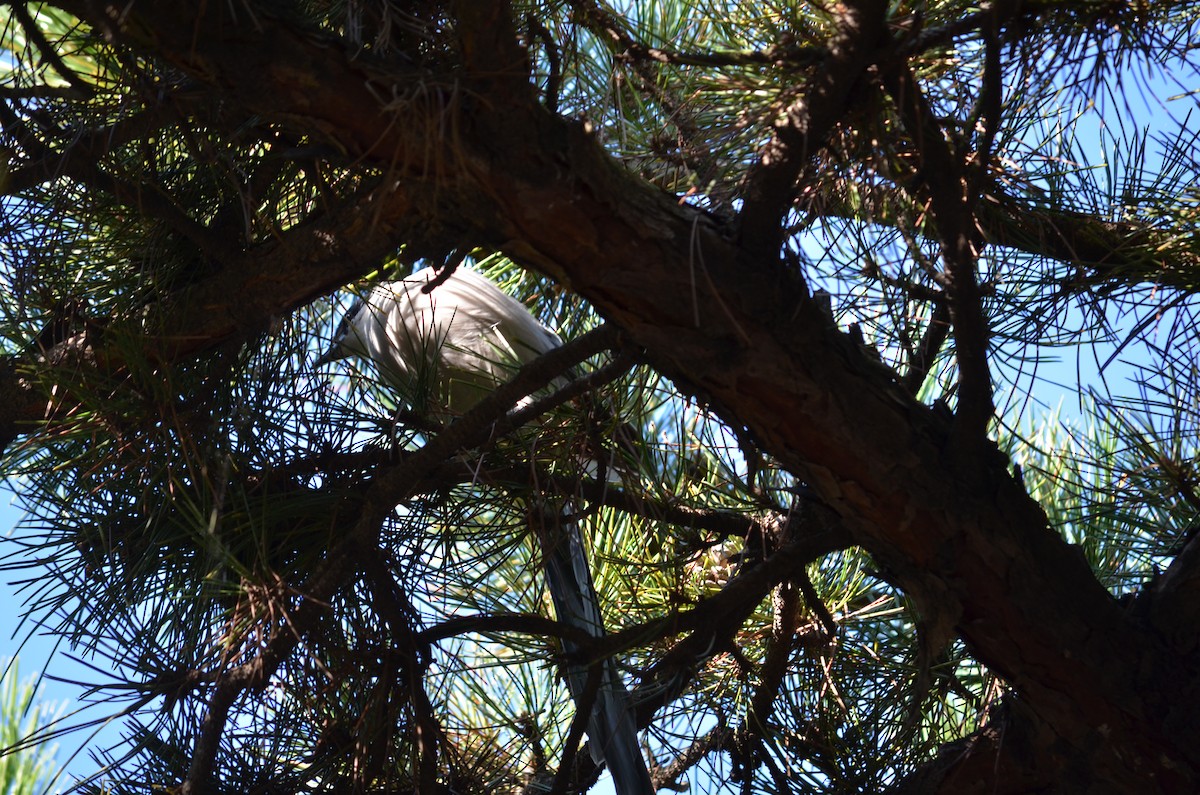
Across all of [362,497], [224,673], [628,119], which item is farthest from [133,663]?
[628,119]

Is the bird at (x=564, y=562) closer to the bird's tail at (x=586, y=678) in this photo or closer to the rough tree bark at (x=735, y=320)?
the bird's tail at (x=586, y=678)

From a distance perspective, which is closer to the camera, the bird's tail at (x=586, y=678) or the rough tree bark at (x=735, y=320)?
the rough tree bark at (x=735, y=320)

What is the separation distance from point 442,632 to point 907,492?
40 centimetres

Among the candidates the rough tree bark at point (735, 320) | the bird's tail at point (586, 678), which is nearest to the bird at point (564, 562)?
the bird's tail at point (586, 678)

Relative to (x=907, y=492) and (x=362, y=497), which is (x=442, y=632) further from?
(x=907, y=492)

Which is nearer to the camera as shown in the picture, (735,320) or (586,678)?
(735,320)

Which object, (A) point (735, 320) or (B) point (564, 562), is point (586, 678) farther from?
(A) point (735, 320)

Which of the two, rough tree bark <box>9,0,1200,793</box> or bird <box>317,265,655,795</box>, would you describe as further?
bird <box>317,265,655,795</box>

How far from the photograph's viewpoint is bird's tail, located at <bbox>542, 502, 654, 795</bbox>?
1043 mm

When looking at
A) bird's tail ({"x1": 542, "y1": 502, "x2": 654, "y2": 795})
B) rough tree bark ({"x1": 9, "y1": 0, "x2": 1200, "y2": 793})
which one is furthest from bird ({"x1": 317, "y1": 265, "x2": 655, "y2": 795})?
rough tree bark ({"x1": 9, "y1": 0, "x2": 1200, "y2": 793})

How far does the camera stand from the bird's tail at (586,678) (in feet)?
3.42

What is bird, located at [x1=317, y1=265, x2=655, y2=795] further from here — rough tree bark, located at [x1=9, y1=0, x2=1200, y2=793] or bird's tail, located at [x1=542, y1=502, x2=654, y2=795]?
rough tree bark, located at [x1=9, y1=0, x2=1200, y2=793]

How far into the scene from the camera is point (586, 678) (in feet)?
3.65

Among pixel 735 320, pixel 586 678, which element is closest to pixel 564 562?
pixel 586 678
